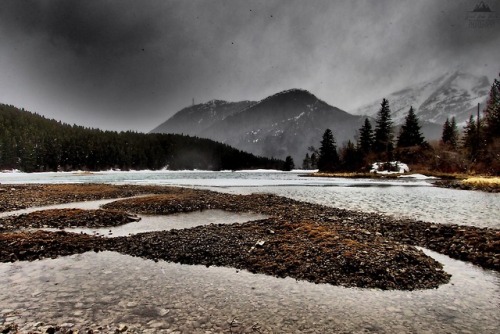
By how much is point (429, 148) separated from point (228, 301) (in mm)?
109395

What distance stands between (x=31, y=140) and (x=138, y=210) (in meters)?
185

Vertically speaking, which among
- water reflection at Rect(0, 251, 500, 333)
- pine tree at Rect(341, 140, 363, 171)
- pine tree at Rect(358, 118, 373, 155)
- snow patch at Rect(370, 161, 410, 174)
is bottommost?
water reflection at Rect(0, 251, 500, 333)

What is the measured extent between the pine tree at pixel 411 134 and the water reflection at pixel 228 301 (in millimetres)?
106914

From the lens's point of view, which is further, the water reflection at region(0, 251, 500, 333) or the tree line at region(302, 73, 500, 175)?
the tree line at region(302, 73, 500, 175)

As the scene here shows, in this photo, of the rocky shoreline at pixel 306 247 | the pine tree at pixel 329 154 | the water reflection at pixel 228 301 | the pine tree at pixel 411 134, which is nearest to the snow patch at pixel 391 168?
the pine tree at pixel 411 134

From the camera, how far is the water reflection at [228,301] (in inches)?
292

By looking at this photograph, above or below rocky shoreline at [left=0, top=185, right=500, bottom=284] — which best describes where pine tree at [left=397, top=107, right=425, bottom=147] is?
above

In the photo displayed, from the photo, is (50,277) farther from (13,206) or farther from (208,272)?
(13,206)

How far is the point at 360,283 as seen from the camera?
10.3 m

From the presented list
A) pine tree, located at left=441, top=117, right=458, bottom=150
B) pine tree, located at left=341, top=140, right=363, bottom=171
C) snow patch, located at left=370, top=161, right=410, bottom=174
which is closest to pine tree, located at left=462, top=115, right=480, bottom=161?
pine tree, located at left=441, top=117, right=458, bottom=150

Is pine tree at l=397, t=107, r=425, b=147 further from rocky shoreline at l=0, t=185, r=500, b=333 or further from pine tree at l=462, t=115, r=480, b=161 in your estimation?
rocky shoreline at l=0, t=185, r=500, b=333

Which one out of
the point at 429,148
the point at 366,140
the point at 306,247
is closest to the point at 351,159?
the point at 366,140

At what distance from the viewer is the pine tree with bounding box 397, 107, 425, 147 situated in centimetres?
10462

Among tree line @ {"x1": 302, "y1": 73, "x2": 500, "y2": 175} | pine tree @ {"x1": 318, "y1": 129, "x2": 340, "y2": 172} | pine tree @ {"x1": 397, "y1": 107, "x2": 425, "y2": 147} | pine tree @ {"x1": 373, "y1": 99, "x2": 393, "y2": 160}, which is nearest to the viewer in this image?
tree line @ {"x1": 302, "y1": 73, "x2": 500, "y2": 175}
